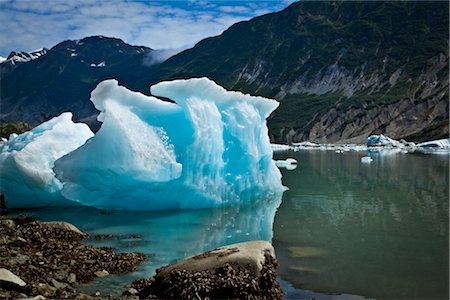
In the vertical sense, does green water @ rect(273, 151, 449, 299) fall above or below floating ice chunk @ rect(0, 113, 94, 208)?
below

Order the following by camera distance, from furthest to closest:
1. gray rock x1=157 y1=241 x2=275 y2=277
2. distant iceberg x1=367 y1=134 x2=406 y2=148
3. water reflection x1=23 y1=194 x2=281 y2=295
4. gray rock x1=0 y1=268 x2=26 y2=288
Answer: distant iceberg x1=367 y1=134 x2=406 y2=148 < water reflection x1=23 y1=194 x2=281 y2=295 < gray rock x1=157 y1=241 x2=275 y2=277 < gray rock x1=0 y1=268 x2=26 y2=288

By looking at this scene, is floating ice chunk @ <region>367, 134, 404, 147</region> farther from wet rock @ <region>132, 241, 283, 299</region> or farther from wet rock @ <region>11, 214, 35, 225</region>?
wet rock @ <region>132, 241, 283, 299</region>

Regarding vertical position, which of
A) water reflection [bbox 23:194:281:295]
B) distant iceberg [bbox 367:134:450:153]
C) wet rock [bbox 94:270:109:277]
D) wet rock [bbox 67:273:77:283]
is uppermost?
distant iceberg [bbox 367:134:450:153]

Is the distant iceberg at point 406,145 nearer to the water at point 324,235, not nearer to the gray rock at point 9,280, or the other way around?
the water at point 324,235


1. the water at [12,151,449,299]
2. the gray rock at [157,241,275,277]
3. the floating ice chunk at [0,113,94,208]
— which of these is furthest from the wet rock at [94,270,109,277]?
the floating ice chunk at [0,113,94,208]

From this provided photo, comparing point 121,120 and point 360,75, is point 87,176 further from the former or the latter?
point 360,75

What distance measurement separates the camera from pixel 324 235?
13.1 metres

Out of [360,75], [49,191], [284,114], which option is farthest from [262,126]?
[360,75]

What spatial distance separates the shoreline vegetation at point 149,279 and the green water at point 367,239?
1043 millimetres

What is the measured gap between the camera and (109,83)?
1641 cm

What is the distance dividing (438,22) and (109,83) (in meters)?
137

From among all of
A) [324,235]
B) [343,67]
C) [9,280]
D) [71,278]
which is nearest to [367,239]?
[324,235]

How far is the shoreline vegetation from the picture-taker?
7.60 meters

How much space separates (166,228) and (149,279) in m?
5.63
